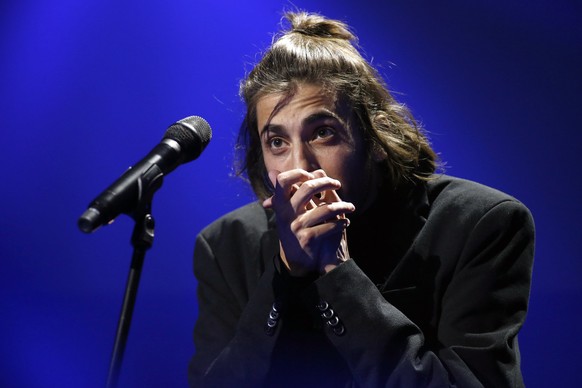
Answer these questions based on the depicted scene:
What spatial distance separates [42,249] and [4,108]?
509 mm

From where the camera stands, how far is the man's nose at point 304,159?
1977 mm

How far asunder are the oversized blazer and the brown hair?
12 cm

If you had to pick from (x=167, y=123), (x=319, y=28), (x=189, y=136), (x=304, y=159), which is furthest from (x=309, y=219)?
(x=167, y=123)

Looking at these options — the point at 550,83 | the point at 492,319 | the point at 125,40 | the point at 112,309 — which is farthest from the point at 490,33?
the point at 112,309

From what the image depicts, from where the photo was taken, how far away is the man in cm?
176

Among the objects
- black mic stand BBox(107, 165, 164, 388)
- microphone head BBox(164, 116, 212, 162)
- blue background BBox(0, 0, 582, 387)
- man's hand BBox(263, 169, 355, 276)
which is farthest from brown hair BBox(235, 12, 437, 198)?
black mic stand BBox(107, 165, 164, 388)

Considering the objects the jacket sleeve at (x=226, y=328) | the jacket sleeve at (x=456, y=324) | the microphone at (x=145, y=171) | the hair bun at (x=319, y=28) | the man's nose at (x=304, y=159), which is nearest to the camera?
the microphone at (x=145, y=171)

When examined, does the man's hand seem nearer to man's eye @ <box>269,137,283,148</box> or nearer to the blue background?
man's eye @ <box>269,137,283,148</box>

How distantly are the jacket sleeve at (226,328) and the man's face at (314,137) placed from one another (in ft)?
1.02

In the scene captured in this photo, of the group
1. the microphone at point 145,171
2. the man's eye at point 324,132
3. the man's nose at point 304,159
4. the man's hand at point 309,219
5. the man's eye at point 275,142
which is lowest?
the man's hand at point 309,219

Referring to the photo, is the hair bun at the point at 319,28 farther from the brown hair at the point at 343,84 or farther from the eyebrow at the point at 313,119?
the eyebrow at the point at 313,119

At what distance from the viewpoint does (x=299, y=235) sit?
5.83ft

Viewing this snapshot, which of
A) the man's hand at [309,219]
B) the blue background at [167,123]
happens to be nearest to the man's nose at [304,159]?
the man's hand at [309,219]

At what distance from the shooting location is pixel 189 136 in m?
1.54
